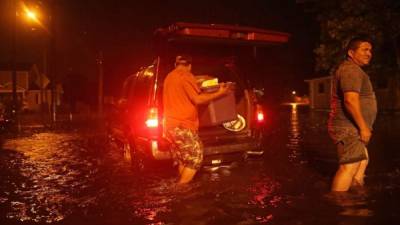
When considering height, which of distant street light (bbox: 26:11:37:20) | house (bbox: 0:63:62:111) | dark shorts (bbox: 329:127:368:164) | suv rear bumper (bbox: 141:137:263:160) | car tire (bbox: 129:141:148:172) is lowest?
car tire (bbox: 129:141:148:172)

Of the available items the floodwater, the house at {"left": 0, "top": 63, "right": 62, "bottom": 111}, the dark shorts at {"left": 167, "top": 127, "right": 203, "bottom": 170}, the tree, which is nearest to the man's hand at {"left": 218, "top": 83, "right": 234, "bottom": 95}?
the dark shorts at {"left": 167, "top": 127, "right": 203, "bottom": 170}

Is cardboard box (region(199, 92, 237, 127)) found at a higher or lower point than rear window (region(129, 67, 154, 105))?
lower

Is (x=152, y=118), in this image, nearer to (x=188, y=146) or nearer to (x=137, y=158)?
(x=188, y=146)

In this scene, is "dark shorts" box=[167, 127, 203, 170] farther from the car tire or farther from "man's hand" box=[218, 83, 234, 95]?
the car tire

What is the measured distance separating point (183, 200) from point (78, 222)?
1347 mm

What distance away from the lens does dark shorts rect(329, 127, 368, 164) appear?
19.2 feet

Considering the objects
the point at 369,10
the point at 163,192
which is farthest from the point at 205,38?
the point at 369,10

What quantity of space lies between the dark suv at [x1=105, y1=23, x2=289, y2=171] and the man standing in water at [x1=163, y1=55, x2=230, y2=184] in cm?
56

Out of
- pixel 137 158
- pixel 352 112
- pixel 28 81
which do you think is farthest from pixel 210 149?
pixel 28 81

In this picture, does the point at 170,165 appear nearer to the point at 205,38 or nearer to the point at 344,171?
the point at 205,38

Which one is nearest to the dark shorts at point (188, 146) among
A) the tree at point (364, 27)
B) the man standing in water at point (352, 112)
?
the man standing in water at point (352, 112)

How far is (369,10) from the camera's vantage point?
26.7 meters

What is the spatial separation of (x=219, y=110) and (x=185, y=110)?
775 mm

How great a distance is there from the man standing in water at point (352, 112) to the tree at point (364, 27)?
2124cm
